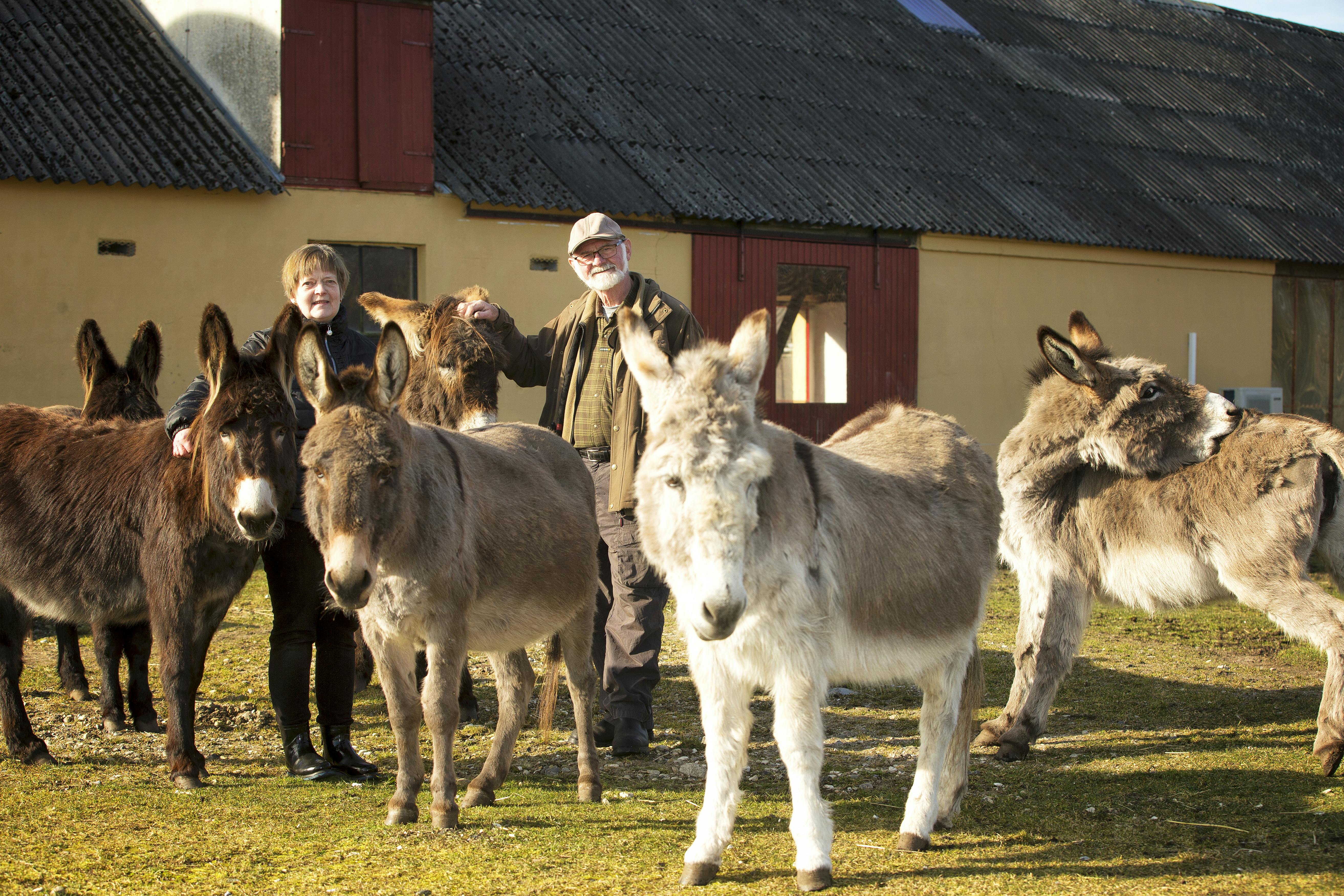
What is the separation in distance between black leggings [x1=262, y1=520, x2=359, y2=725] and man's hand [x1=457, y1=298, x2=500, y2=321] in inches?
60.0

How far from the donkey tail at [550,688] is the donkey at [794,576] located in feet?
5.65

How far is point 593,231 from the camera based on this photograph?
18.1ft

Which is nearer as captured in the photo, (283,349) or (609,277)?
(283,349)

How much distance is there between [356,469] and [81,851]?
65.8 inches

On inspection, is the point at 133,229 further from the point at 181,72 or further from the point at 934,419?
the point at 934,419

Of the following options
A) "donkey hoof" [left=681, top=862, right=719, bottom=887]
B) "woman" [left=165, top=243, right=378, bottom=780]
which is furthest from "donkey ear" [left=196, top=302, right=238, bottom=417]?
"donkey hoof" [left=681, top=862, right=719, bottom=887]

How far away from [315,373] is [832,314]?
42.2 feet

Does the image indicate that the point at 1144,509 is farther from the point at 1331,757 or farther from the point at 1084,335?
the point at 1331,757

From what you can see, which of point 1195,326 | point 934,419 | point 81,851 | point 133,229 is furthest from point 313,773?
point 1195,326

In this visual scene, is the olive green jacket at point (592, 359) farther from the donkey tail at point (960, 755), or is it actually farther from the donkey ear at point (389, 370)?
the donkey tail at point (960, 755)

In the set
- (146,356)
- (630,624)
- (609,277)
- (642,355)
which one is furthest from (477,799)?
(146,356)

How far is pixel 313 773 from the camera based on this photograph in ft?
16.8

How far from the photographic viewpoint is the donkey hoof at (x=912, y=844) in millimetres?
4043

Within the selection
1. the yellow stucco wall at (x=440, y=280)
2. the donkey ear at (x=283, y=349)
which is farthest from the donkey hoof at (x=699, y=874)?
the yellow stucco wall at (x=440, y=280)
